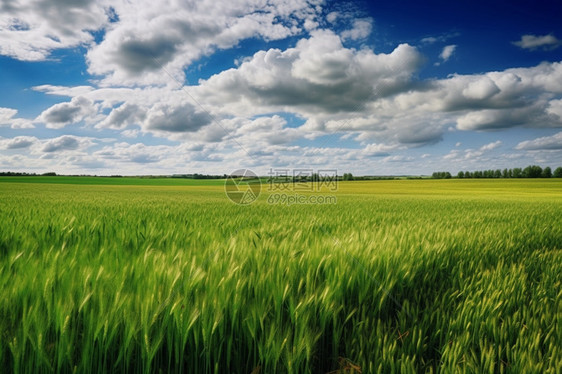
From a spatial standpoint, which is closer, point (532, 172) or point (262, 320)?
point (262, 320)

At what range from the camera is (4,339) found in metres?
1.36

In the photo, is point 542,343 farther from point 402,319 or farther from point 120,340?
point 120,340

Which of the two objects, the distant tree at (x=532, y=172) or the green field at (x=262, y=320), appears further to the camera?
the distant tree at (x=532, y=172)

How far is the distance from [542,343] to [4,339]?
298cm

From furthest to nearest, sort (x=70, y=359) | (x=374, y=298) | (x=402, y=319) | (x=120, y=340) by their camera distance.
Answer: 1. (x=374, y=298)
2. (x=402, y=319)
3. (x=120, y=340)
4. (x=70, y=359)

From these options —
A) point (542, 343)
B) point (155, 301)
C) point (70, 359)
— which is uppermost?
point (155, 301)

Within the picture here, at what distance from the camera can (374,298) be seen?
2.26 m

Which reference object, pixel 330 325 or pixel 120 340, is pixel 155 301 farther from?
pixel 330 325

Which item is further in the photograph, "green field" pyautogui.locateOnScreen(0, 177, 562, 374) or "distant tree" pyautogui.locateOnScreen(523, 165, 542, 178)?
"distant tree" pyautogui.locateOnScreen(523, 165, 542, 178)

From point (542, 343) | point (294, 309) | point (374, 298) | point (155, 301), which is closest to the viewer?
point (155, 301)

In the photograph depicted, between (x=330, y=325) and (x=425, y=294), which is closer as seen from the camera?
(x=330, y=325)

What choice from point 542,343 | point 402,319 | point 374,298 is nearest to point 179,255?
point 374,298

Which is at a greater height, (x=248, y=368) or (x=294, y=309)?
(x=294, y=309)

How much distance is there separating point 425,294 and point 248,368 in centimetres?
173
